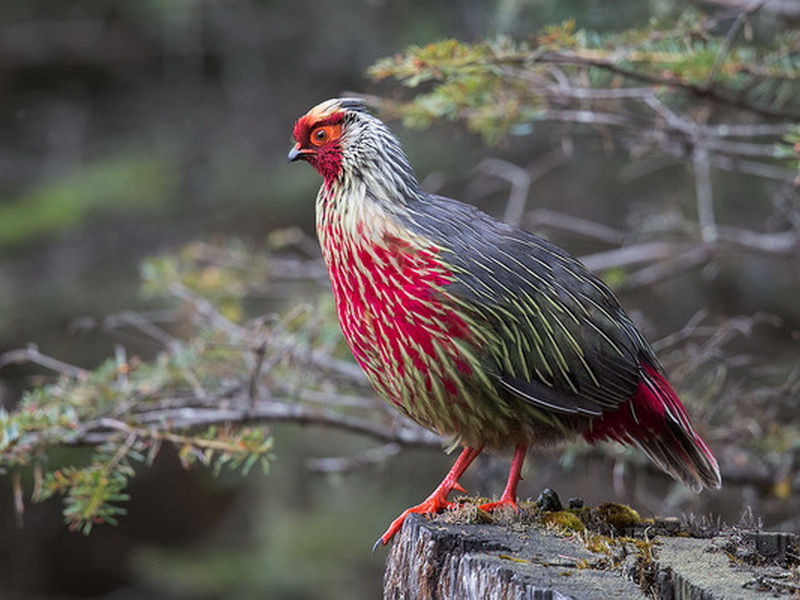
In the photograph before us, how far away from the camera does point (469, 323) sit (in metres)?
3.71

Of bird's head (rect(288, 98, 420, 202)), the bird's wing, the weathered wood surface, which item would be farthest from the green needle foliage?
the weathered wood surface

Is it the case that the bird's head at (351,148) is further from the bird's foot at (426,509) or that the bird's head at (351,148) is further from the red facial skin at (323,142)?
the bird's foot at (426,509)

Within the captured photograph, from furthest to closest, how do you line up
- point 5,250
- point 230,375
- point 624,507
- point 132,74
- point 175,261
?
point 132,74, point 5,250, point 175,261, point 230,375, point 624,507

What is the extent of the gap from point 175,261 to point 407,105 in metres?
1.73

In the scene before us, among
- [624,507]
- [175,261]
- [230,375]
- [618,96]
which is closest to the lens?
[624,507]

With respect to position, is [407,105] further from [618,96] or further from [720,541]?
[720,541]

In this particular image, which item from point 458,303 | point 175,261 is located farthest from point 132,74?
point 458,303

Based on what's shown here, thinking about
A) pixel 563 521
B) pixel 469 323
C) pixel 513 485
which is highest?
pixel 469 323

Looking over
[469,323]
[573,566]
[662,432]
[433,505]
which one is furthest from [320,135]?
[573,566]

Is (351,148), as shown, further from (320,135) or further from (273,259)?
(273,259)

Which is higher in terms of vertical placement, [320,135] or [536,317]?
[320,135]

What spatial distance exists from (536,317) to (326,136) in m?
0.95

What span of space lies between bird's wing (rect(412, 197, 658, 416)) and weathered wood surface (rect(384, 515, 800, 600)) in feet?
1.77

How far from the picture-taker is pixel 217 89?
1095 cm
